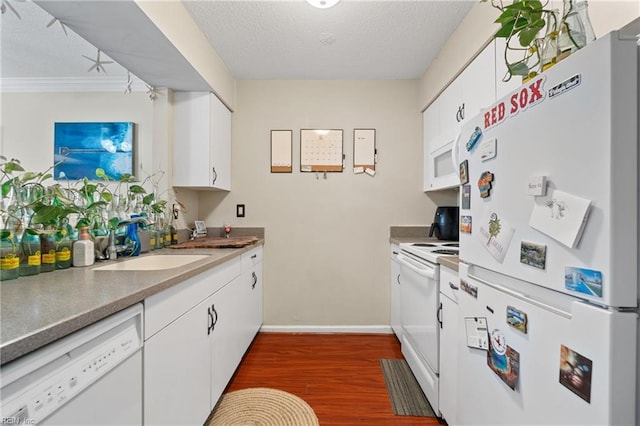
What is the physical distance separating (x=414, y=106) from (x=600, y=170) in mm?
2364

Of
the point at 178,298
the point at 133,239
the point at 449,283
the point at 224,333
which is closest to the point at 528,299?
the point at 449,283

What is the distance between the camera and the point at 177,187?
7.53 feet

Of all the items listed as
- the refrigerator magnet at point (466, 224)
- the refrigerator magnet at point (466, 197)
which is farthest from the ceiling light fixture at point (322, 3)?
the refrigerator magnet at point (466, 224)

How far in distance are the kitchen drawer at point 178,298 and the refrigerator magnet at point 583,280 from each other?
3.83 ft

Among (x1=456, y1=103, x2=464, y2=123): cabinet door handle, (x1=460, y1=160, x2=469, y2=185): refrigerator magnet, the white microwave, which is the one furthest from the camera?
the white microwave

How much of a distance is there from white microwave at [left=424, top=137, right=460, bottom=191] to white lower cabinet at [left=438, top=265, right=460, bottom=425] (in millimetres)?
830

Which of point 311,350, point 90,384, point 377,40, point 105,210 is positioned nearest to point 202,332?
point 90,384

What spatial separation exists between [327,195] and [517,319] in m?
2.03

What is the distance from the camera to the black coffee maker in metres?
2.35

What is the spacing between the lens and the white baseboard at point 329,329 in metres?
2.66

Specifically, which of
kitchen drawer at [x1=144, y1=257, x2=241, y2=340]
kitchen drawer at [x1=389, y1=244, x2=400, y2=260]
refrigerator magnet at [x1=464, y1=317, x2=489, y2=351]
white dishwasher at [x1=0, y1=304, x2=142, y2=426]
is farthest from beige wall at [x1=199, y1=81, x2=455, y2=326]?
white dishwasher at [x1=0, y1=304, x2=142, y2=426]

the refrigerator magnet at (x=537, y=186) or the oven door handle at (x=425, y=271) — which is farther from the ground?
the refrigerator magnet at (x=537, y=186)

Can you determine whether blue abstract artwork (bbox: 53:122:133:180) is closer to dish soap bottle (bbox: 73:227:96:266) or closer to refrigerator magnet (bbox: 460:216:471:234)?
dish soap bottle (bbox: 73:227:96:266)

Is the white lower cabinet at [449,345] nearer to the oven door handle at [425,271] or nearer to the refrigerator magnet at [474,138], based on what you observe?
the oven door handle at [425,271]
